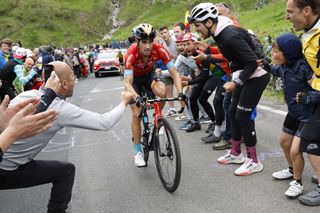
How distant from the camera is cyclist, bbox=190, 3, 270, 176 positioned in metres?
4.83

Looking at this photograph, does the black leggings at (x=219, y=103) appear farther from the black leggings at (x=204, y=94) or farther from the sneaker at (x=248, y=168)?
the sneaker at (x=248, y=168)

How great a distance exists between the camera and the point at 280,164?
18.0 feet

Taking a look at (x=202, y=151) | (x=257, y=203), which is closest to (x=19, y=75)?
(x=202, y=151)

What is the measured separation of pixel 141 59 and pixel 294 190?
2.70m

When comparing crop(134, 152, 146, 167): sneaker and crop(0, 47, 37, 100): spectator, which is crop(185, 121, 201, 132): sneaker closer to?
crop(134, 152, 146, 167): sneaker

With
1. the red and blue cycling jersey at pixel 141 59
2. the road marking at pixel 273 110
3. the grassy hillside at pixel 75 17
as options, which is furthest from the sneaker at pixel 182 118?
the grassy hillside at pixel 75 17

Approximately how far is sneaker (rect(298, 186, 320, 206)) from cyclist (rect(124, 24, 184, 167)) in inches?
79.6

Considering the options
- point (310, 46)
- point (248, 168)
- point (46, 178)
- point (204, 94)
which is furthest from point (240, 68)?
point (46, 178)

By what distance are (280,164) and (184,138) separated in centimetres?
224

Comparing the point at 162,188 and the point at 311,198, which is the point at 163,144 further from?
the point at 311,198

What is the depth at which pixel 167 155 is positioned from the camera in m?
5.03

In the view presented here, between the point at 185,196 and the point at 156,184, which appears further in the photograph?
the point at 156,184

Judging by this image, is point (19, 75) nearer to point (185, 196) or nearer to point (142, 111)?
point (142, 111)

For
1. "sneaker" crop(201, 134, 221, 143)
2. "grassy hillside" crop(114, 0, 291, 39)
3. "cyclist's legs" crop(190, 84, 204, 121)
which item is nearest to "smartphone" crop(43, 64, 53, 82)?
"sneaker" crop(201, 134, 221, 143)
